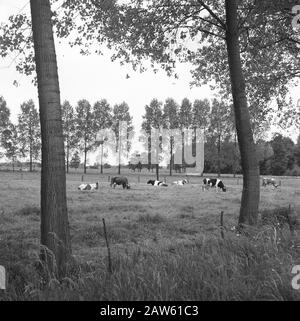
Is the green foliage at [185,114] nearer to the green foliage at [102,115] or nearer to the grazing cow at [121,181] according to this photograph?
the green foliage at [102,115]

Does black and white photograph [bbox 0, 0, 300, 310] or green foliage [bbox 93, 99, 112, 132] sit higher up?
green foliage [bbox 93, 99, 112, 132]

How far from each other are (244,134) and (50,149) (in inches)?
265

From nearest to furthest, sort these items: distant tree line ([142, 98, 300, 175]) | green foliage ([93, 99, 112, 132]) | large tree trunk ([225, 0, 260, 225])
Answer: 1. large tree trunk ([225, 0, 260, 225])
2. distant tree line ([142, 98, 300, 175])
3. green foliage ([93, 99, 112, 132])

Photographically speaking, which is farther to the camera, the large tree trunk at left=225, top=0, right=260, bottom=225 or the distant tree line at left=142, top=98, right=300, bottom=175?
the distant tree line at left=142, top=98, right=300, bottom=175

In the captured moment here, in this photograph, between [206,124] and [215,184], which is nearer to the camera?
[215,184]

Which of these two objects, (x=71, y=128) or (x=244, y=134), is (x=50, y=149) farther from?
(x=71, y=128)

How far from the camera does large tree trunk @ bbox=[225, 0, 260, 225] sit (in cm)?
1208

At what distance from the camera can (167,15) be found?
1433cm

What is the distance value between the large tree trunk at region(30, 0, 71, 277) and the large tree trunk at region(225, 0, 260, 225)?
6.24m

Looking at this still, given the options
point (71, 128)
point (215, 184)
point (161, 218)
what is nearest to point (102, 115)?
point (71, 128)

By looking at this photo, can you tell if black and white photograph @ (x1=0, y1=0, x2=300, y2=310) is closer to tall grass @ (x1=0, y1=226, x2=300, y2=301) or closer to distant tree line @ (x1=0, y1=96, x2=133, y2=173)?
tall grass @ (x1=0, y1=226, x2=300, y2=301)

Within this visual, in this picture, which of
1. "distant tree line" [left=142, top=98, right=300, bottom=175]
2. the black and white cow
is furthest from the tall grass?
"distant tree line" [left=142, top=98, right=300, bottom=175]

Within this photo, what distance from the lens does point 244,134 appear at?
40.5 ft
